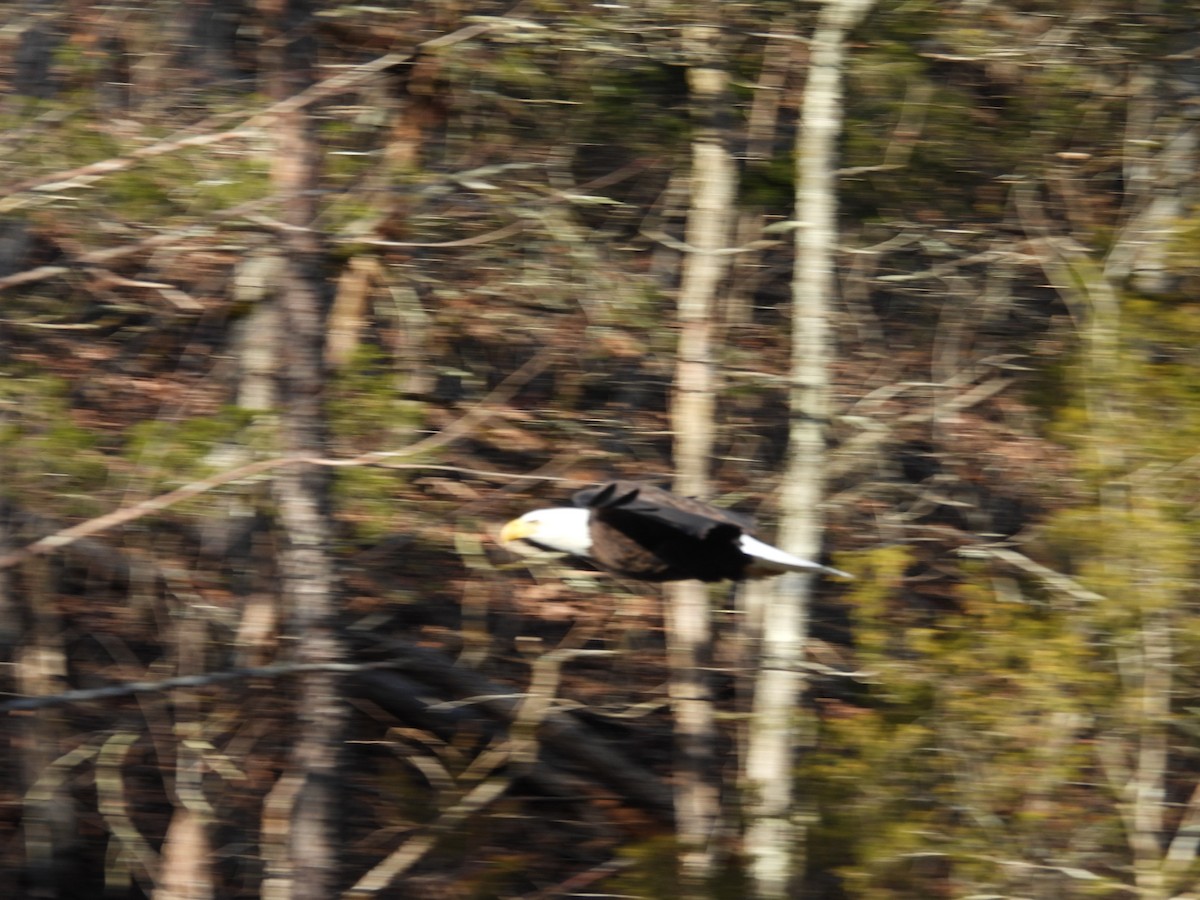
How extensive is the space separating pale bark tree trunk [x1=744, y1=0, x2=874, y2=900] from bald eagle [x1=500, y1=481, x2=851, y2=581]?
3263 mm

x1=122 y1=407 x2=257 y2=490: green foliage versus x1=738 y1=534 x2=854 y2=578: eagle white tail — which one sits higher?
x1=738 y1=534 x2=854 y2=578: eagle white tail

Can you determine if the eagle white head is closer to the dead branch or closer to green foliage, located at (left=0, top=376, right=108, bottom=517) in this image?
the dead branch

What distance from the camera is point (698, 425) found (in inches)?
348

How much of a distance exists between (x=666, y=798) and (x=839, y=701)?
1123mm

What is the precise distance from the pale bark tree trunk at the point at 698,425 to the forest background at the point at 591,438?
3 cm

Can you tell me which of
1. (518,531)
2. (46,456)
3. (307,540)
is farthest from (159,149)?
(518,531)

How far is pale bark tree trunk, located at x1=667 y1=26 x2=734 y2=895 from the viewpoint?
8.70 metres

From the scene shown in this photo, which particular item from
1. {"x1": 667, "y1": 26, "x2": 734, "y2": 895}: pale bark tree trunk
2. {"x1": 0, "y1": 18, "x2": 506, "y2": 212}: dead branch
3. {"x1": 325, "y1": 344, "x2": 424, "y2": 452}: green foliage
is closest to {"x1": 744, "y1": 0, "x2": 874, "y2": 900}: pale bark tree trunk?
{"x1": 667, "y1": 26, "x2": 734, "y2": 895}: pale bark tree trunk

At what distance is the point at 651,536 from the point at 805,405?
3688 mm

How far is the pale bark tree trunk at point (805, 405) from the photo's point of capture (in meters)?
8.27

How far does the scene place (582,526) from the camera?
479cm

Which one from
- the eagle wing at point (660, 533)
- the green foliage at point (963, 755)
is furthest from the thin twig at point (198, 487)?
the green foliage at point (963, 755)

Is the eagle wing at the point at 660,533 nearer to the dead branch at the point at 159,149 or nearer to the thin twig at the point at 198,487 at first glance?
the thin twig at the point at 198,487

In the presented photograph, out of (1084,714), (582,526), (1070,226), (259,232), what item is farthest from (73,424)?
(1070,226)
